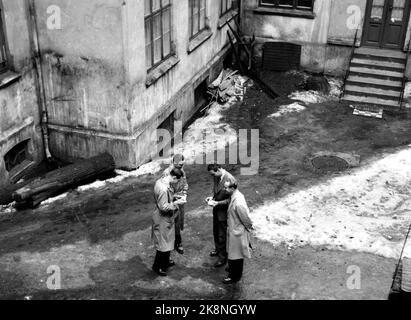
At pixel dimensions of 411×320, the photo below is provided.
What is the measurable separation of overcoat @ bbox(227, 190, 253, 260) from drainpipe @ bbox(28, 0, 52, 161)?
6.12 meters

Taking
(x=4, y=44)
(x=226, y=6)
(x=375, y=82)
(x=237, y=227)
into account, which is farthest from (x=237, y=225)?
(x=226, y=6)

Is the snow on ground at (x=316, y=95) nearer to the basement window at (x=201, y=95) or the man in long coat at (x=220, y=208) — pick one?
the basement window at (x=201, y=95)

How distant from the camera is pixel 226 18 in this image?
1806cm

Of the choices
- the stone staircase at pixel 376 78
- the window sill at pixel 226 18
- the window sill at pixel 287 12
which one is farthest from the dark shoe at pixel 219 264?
the window sill at pixel 287 12

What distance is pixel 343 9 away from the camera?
1795 cm

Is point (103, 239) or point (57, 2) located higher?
point (57, 2)

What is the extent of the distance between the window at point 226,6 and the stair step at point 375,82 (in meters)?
4.65

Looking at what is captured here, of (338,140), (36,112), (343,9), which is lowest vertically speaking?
(338,140)

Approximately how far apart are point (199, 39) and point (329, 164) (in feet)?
17.6

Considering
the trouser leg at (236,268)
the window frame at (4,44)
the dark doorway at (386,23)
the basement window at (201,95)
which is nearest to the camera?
the trouser leg at (236,268)

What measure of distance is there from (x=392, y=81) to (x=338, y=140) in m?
3.84

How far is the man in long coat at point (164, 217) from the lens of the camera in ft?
27.5

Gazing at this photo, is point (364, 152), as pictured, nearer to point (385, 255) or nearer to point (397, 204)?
point (397, 204)

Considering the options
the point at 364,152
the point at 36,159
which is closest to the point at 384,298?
the point at 364,152
